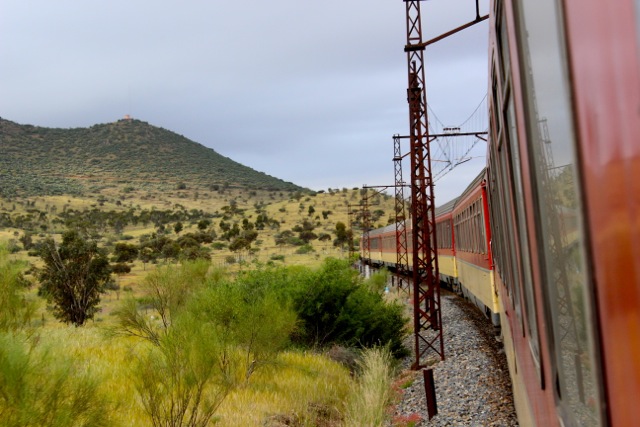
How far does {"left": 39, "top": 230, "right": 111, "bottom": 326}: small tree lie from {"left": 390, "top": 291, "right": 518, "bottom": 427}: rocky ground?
1539cm

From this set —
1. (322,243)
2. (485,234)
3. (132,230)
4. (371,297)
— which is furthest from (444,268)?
(132,230)

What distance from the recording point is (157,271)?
20.6m

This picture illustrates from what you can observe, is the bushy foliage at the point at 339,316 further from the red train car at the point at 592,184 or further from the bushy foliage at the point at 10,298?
the red train car at the point at 592,184

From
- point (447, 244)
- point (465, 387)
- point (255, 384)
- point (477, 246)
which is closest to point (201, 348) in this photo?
point (255, 384)

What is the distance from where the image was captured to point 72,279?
2908 centimetres

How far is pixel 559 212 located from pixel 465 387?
11.7 meters

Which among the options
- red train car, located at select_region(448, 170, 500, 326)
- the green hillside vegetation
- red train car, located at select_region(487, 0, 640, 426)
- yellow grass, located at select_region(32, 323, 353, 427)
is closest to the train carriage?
red train car, located at select_region(448, 170, 500, 326)

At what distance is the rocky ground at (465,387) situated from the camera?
10930mm

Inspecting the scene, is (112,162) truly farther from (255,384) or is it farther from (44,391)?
(44,391)

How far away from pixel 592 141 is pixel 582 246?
0.76 feet

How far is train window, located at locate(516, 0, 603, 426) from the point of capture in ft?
4.75

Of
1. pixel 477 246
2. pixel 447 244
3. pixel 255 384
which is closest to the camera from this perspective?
pixel 255 384

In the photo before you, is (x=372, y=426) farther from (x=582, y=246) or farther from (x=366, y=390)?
(x=582, y=246)

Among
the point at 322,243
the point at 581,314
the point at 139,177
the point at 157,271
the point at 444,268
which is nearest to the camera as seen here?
the point at 581,314
